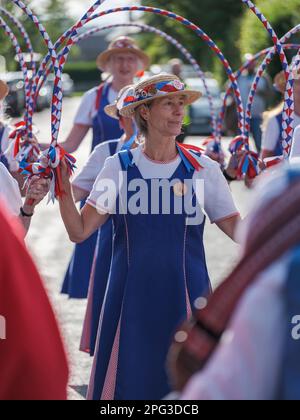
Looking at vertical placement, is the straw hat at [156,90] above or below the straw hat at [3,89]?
above

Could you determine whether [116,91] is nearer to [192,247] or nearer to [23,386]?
[192,247]

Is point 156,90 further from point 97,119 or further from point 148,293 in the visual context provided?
point 97,119

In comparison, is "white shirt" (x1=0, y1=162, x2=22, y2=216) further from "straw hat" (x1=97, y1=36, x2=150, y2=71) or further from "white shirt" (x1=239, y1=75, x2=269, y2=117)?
"white shirt" (x1=239, y1=75, x2=269, y2=117)

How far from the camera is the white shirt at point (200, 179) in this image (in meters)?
4.52

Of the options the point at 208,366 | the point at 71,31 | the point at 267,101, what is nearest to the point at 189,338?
the point at 208,366

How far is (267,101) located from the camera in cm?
1401

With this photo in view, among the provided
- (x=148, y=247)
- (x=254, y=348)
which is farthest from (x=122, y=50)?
(x=254, y=348)

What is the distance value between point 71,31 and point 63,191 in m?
1.10

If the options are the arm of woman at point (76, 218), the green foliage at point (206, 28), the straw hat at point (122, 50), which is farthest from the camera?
the green foliage at point (206, 28)

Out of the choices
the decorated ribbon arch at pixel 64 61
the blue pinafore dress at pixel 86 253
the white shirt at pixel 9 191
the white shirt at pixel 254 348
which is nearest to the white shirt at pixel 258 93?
the blue pinafore dress at pixel 86 253

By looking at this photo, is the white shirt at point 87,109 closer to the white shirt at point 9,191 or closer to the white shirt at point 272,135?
the white shirt at point 272,135

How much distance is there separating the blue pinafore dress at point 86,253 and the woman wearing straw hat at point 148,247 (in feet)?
8.39

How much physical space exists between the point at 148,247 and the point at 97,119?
123 inches

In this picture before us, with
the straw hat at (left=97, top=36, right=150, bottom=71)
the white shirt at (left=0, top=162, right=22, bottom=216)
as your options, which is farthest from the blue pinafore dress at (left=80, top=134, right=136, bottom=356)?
the straw hat at (left=97, top=36, right=150, bottom=71)
